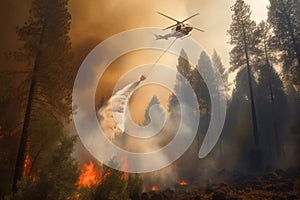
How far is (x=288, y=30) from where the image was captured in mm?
26391

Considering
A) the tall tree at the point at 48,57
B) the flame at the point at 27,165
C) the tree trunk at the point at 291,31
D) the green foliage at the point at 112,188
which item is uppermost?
the tree trunk at the point at 291,31

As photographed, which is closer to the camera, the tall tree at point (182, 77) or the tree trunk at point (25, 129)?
the tree trunk at point (25, 129)

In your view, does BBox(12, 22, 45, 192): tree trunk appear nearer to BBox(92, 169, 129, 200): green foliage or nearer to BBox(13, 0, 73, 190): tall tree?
BBox(13, 0, 73, 190): tall tree

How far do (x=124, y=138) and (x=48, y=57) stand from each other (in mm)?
20509

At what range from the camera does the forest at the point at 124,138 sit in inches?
468

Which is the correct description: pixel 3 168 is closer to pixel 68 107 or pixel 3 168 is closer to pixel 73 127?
pixel 68 107

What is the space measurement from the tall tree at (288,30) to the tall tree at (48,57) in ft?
72.0

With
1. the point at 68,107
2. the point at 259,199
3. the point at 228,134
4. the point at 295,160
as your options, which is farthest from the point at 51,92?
the point at 228,134

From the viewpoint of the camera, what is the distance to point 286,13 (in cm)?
2669

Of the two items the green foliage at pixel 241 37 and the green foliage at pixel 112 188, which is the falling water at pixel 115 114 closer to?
the green foliage at pixel 241 37

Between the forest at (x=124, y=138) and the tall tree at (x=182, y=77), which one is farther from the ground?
the tall tree at (x=182, y=77)

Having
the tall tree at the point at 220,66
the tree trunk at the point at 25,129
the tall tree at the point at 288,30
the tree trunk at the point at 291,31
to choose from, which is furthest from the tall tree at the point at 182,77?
the tree trunk at the point at 25,129

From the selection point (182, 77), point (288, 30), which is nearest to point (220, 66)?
point (182, 77)

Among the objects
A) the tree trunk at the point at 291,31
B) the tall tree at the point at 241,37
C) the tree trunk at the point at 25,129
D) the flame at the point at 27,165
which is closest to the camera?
the tree trunk at the point at 25,129
